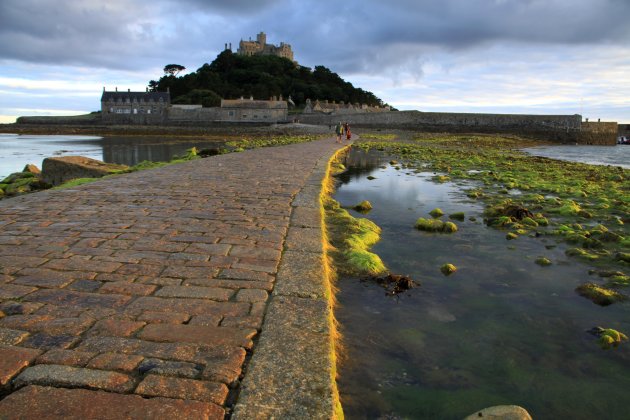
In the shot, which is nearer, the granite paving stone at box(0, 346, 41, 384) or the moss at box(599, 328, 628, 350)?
the granite paving stone at box(0, 346, 41, 384)

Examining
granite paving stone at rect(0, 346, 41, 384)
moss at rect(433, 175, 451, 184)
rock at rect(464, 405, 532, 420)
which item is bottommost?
rock at rect(464, 405, 532, 420)

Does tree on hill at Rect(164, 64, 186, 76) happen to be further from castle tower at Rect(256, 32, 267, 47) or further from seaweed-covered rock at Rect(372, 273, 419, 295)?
seaweed-covered rock at Rect(372, 273, 419, 295)

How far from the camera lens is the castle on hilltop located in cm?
12744

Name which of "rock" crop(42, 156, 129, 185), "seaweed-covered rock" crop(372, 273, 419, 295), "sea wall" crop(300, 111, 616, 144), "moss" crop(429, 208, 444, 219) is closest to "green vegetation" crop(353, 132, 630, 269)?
"moss" crop(429, 208, 444, 219)

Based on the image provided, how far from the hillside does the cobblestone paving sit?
91.8m

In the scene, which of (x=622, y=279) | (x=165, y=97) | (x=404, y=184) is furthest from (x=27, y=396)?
(x=165, y=97)

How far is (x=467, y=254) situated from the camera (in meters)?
5.13

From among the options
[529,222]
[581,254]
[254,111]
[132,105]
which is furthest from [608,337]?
[132,105]

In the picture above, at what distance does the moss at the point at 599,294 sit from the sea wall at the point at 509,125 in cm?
5555

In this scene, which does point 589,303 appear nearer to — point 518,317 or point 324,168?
point 518,317

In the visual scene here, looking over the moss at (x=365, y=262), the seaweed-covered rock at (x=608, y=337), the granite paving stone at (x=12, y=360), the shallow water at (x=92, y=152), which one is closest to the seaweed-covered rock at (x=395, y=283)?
the moss at (x=365, y=262)

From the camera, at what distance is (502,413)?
2115 mm

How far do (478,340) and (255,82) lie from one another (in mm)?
105318

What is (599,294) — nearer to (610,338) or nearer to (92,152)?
(610,338)
